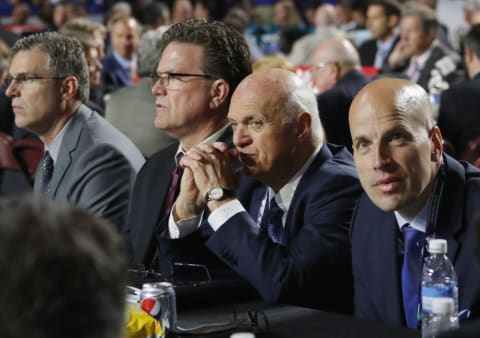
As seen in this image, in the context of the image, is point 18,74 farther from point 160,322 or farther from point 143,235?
point 160,322

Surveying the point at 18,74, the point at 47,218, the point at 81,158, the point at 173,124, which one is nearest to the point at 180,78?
the point at 173,124

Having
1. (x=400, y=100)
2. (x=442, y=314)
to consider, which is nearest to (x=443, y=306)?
(x=442, y=314)

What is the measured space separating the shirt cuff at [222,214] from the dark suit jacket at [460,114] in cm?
324

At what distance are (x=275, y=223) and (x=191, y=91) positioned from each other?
833 mm

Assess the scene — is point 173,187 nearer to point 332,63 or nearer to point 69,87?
point 69,87

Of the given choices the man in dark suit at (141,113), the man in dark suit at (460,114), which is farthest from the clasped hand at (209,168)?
the man in dark suit at (460,114)

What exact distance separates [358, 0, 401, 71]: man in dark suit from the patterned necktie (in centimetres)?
735

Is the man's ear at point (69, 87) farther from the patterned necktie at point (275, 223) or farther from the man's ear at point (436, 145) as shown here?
the man's ear at point (436, 145)

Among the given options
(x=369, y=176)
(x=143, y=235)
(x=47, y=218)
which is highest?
(x=47, y=218)

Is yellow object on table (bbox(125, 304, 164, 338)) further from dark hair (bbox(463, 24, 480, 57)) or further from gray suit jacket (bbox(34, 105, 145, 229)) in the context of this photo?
dark hair (bbox(463, 24, 480, 57))

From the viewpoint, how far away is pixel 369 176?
281cm

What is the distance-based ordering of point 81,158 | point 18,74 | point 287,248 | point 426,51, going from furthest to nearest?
point 426,51 < point 18,74 < point 81,158 < point 287,248

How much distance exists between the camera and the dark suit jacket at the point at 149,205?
145 inches

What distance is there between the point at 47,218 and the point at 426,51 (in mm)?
7687
